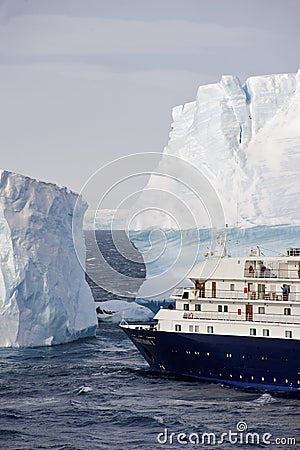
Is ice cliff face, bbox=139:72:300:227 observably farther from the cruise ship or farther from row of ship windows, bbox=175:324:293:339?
row of ship windows, bbox=175:324:293:339

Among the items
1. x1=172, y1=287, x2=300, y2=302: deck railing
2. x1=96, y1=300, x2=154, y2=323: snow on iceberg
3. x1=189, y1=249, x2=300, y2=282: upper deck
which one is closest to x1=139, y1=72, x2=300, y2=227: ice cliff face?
x1=96, y1=300, x2=154, y2=323: snow on iceberg

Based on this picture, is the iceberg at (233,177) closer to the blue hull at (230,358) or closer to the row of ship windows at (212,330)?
the blue hull at (230,358)

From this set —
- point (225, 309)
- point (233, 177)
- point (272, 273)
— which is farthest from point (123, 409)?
point (233, 177)

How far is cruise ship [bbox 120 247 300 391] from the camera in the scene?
2953 cm

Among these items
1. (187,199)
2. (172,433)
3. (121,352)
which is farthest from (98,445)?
(187,199)

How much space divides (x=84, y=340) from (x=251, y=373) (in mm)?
12667

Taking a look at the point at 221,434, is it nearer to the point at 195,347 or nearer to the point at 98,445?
the point at 98,445

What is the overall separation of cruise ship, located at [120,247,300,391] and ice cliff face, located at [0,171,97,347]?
6.15m

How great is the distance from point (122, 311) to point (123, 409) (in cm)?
2302

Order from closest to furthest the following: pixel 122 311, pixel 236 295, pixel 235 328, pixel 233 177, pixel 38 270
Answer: pixel 235 328 → pixel 236 295 → pixel 38 270 → pixel 122 311 → pixel 233 177

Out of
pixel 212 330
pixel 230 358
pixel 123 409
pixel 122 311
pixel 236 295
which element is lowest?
pixel 123 409

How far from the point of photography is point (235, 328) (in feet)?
100

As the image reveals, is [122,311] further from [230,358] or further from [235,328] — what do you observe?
[230,358]

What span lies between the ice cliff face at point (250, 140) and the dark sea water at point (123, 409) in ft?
62.3
